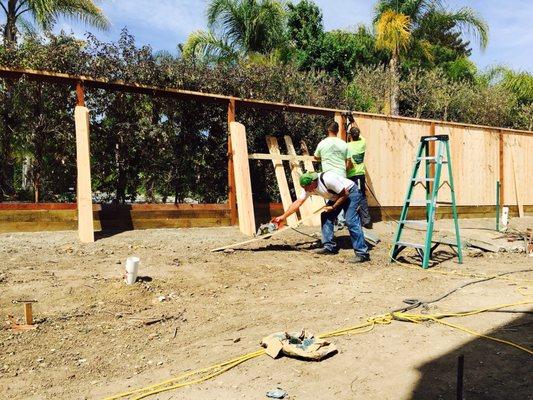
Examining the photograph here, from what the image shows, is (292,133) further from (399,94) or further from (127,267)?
(399,94)

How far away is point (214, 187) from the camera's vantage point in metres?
9.02

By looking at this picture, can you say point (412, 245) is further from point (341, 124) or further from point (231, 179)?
point (341, 124)

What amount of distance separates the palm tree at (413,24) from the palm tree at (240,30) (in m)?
4.41

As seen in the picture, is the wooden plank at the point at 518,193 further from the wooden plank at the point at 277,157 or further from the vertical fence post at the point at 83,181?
the vertical fence post at the point at 83,181

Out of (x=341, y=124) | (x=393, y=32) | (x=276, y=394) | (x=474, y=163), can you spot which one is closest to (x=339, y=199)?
(x=341, y=124)

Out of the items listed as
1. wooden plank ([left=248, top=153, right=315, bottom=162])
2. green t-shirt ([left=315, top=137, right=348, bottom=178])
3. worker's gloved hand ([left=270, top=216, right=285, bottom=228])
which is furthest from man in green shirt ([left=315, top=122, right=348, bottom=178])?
wooden plank ([left=248, top=153, right=315, bottom=162])

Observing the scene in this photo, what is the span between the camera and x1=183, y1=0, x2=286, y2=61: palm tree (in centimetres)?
2103

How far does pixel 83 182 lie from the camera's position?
6.95 metres

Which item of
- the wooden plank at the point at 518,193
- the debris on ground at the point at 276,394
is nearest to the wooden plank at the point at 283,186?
the debris on ground at the point at 276,394

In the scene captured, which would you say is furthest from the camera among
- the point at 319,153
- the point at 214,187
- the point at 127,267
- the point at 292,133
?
the point at 292,133

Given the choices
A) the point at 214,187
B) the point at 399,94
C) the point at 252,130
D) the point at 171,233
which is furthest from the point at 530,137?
the point at 171,233

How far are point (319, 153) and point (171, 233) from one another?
2.62 m

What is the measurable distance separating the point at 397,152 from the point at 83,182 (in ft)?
20.9

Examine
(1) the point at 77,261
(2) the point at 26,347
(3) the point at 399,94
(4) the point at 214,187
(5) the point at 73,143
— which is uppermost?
(3) the point at 399,94
